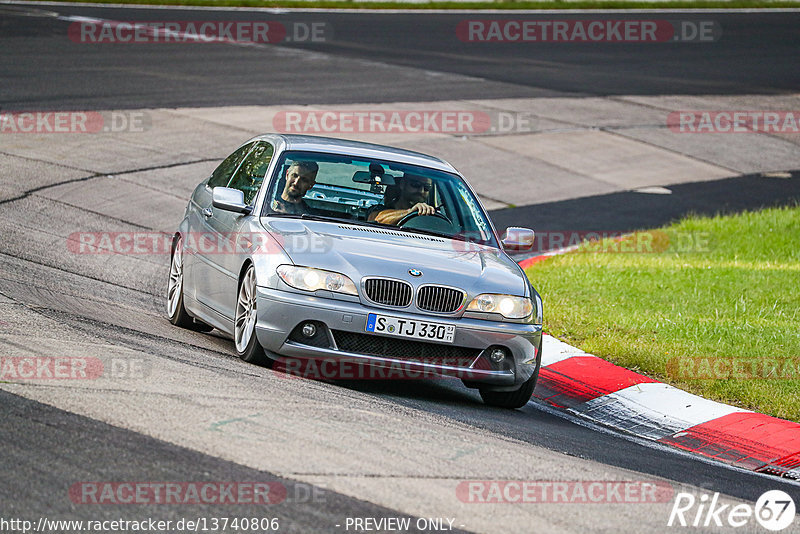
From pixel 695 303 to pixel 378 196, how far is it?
398 centimetres

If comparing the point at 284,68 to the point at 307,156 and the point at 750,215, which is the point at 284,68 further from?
the point at 307,156

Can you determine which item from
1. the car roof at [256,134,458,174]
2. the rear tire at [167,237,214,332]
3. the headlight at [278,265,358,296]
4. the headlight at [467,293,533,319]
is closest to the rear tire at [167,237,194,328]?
the rear tire at [167,237,214,332]

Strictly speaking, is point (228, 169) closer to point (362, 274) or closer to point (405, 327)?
point (362, 274)

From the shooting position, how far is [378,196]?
8.49 metres

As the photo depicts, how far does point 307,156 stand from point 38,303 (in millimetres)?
2153

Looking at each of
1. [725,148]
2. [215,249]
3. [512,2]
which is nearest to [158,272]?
[215,249]

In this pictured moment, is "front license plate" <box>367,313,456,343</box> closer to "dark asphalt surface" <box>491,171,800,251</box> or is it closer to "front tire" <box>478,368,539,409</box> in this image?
"front tire" <box>478,368,539,409</box>

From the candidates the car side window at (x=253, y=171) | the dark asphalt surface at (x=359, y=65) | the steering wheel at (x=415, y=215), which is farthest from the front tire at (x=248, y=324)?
the dark asphalt surface at (x=359, y=65)

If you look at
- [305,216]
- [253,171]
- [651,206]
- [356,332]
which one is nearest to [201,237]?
[253,171]

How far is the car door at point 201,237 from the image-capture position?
8.48 meters

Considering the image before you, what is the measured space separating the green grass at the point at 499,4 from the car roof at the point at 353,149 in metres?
25.8

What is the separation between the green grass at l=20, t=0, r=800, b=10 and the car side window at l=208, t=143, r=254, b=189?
25136 millimetres

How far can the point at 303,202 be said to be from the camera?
8.20 m

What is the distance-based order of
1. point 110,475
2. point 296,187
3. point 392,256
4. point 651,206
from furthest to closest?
1. point 651,206
2. point 296,187
3. point 392,256
4. point 110,475
